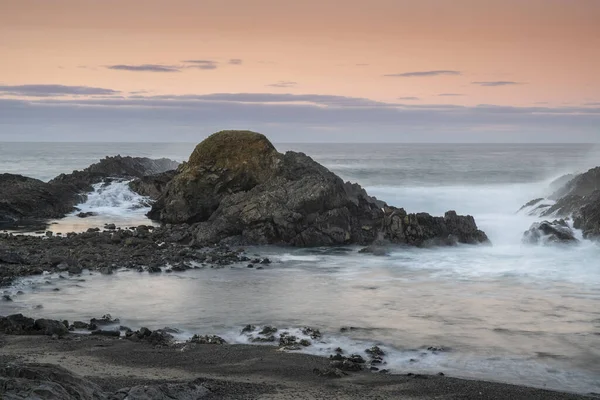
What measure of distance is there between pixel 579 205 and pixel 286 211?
50.8ft

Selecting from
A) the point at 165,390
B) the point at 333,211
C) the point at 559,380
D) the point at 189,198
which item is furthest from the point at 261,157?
the point at 165,390

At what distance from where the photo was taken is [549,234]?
32031 mm

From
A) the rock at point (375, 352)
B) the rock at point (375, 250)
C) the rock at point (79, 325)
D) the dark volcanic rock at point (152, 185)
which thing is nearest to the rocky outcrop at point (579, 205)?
the rock at point (375, 250)

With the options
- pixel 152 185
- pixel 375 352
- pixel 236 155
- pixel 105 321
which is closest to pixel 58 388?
pixel 375 352

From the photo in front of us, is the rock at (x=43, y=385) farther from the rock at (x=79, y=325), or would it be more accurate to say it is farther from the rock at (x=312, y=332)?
the rock at (x=79, y=325)

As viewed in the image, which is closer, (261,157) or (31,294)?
(31,294)

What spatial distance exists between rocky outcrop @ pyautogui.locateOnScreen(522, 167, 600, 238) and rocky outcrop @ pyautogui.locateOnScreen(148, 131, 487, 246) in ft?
15.7

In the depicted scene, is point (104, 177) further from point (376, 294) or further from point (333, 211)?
point (376, 294)

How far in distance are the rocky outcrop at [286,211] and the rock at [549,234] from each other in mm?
2114

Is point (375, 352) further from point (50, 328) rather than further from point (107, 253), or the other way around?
point (107, 253)

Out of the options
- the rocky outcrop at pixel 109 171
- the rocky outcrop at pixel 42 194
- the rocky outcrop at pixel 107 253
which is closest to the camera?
the rocky outcrop at pixel 107 253

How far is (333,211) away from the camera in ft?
110

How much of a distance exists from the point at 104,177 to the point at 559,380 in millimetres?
46465

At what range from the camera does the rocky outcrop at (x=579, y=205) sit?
32.8 meters
